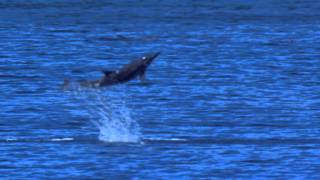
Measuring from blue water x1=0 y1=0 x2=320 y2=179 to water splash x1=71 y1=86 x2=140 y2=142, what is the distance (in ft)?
0.11

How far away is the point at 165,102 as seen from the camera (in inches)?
1074

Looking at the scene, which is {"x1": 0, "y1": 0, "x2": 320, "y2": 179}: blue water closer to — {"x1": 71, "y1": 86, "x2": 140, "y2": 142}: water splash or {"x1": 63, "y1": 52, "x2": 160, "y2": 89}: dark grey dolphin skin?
{"x1": 71, "y1": 86, "x2": 140, "y2": 142}: water splash

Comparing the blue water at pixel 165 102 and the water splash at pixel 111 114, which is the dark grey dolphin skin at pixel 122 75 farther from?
the water splash at pixel 111 114

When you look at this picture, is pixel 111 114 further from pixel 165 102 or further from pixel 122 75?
pixel 122 75

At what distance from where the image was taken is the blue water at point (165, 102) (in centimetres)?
2105

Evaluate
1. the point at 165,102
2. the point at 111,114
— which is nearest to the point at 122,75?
the point at 111,114

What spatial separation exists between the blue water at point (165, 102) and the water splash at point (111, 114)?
33 mm

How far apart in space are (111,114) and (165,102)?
2733mm

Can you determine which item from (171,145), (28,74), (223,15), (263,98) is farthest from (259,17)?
(171,145)

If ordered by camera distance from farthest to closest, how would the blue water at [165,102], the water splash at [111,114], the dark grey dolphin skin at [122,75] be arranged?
the water splash at [111,114]
the blue water at [165,102]
the dark grey dolphin skin at [122,75]

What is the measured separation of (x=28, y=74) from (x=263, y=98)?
5.53 meters

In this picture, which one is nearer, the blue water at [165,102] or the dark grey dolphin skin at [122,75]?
the dark grey dolphin skin at [122,75]

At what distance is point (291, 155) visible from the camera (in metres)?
21.5

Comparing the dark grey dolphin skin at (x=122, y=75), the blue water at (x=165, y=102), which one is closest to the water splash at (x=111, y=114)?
the blue water at (x=165, y=102)
